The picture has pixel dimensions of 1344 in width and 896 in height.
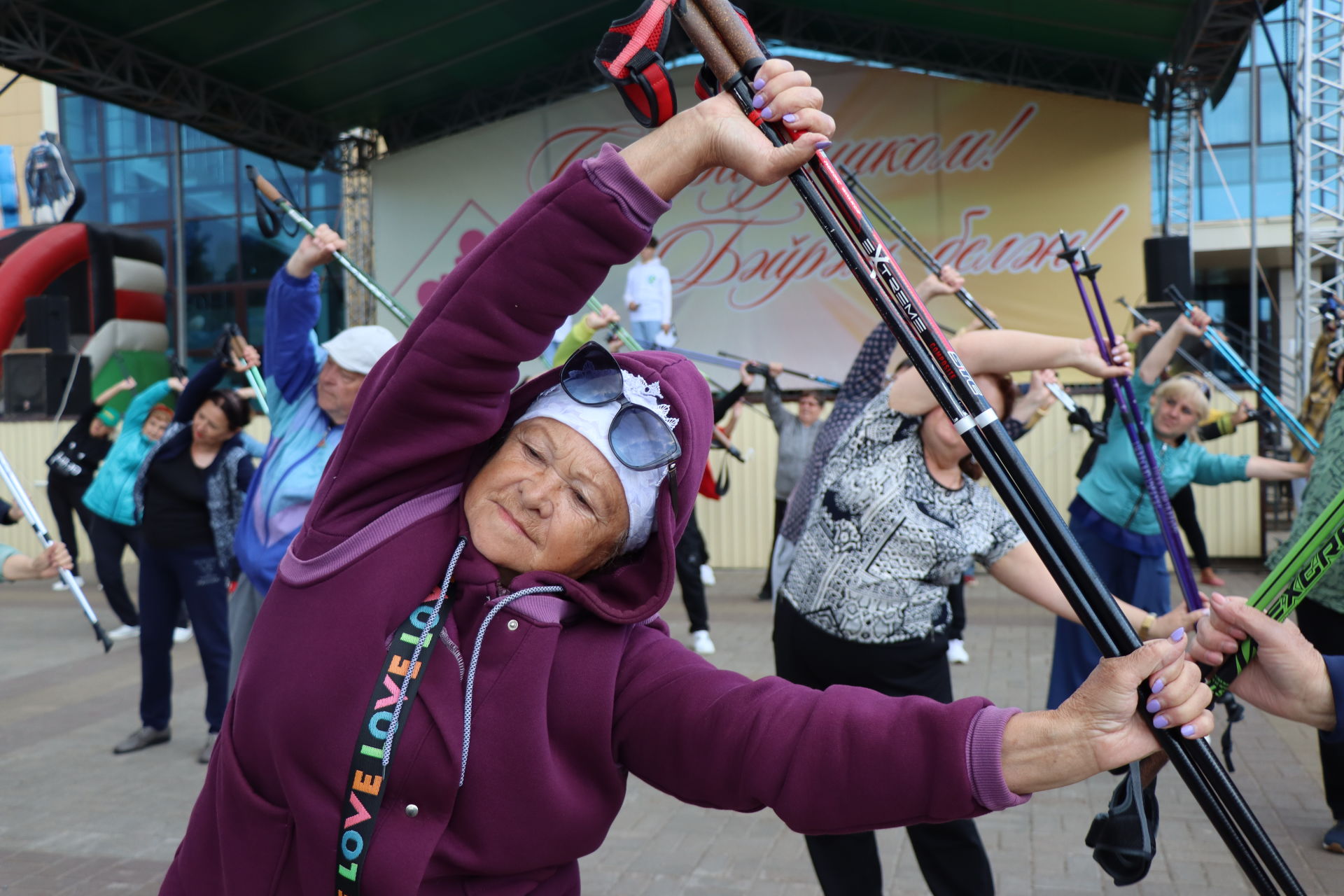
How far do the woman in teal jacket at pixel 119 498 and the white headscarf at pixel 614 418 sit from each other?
6897 millimetres

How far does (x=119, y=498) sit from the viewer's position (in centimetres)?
809

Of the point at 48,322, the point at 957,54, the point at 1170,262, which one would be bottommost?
the point at 48,322

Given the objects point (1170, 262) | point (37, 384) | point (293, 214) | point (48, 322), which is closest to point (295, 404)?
point (293, 214)

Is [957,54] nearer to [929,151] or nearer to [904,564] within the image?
[929,151]

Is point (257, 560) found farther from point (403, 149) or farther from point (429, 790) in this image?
point (403, 149)

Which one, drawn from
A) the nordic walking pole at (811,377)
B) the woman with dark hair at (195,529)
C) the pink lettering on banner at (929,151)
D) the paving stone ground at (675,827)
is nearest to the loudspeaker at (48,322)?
the nordic walking pole at (811,377)

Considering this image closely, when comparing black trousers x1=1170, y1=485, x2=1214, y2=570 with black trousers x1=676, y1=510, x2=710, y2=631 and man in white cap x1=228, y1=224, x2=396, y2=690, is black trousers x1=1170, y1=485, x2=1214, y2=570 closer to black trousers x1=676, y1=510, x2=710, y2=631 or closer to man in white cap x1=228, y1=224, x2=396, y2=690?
black trousers x1=676, y1=510, x2=710, y2=631

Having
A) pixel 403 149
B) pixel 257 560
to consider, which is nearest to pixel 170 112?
pixel 403 149

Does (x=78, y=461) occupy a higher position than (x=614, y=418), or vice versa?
(x=614, y=418)

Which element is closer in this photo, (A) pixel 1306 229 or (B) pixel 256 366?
(B) pixel 256 366

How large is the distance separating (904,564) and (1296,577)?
1.21m

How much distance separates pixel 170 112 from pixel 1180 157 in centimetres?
1651

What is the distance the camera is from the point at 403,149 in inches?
682

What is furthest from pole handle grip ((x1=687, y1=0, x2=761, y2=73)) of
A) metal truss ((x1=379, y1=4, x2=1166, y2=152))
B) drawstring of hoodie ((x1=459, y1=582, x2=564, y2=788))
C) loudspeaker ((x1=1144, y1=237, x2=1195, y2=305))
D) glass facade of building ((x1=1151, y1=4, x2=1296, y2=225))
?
glass facade of building ((x1=1151, y1=4, x2=1296, y2=225))
